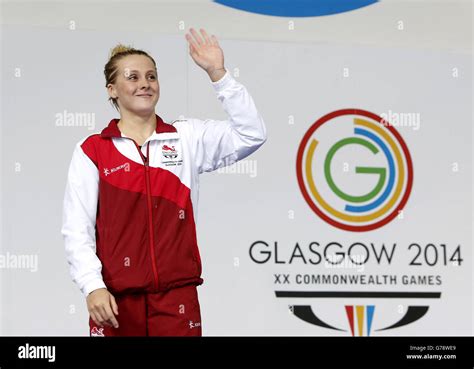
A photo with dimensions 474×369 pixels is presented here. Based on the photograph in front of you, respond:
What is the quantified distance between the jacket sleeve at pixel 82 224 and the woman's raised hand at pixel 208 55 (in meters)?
0.42

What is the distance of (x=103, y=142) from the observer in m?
2.40

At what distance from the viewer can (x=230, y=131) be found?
2.38m

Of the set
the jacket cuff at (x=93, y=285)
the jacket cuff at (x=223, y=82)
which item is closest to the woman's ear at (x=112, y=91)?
the jacket cuff at (x=223, y=82)

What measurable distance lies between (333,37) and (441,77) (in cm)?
70

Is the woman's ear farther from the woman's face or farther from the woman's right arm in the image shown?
the woman's right arm

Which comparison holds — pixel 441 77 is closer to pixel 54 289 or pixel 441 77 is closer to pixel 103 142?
pixel 54 289

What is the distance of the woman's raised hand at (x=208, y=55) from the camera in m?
2.33

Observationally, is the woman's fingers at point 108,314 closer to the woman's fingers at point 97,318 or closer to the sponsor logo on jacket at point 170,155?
the woman's fingers at point 97,318

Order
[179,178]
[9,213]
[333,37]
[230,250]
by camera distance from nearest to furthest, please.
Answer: [179,178]
[9,213]
[230,250]
[333,37]

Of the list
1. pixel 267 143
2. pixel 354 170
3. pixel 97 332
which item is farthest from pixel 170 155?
pixel 354 170

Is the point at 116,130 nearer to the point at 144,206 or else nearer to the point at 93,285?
the point at 144,206

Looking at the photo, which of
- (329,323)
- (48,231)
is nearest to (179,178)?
(48,231)
